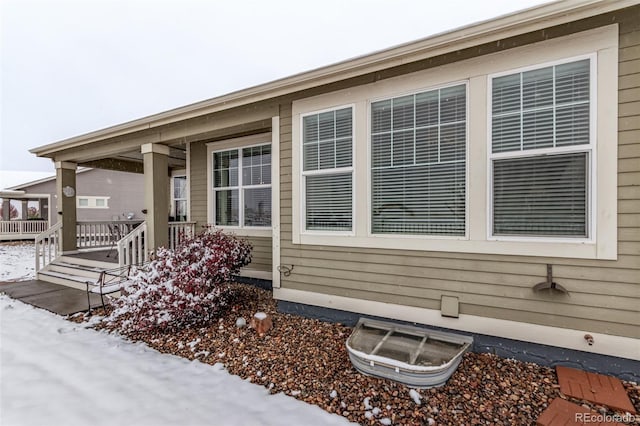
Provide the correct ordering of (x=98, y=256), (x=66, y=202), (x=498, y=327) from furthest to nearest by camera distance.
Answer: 1. (x=66, y=202)
2. (x=98, y=256)
3. (x=498, y=327)

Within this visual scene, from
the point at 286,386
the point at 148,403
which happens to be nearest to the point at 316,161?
the point at 286,386

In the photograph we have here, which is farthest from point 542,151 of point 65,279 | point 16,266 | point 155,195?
point 16,266

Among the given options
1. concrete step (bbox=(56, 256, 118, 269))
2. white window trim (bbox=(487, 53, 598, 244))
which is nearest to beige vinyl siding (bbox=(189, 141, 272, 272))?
concrete step (bbox=(56, 256, 118, 269))

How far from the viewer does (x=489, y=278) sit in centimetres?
317

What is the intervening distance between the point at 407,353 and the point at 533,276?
1.43m

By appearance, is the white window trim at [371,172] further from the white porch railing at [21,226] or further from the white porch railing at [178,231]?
the white porch railing at [21,226]

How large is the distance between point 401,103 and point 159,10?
18972 mm

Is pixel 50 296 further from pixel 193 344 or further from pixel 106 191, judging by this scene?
pixel 106 191

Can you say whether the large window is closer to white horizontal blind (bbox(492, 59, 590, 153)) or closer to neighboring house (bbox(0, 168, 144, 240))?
white horizontal blind (bbox(492, 59, 590, 153))

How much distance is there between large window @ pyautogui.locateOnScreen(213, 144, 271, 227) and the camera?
20.1 ft

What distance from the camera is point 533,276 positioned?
298cm

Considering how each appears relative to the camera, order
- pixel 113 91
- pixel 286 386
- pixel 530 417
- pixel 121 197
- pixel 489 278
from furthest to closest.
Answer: pixel 113 91 < pixel 121 197 < pixel 489 278 < pixel 286 386 < pixel 530 417

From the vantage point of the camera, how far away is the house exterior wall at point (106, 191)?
1770 cm

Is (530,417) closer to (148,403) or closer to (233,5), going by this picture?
(148,403)
